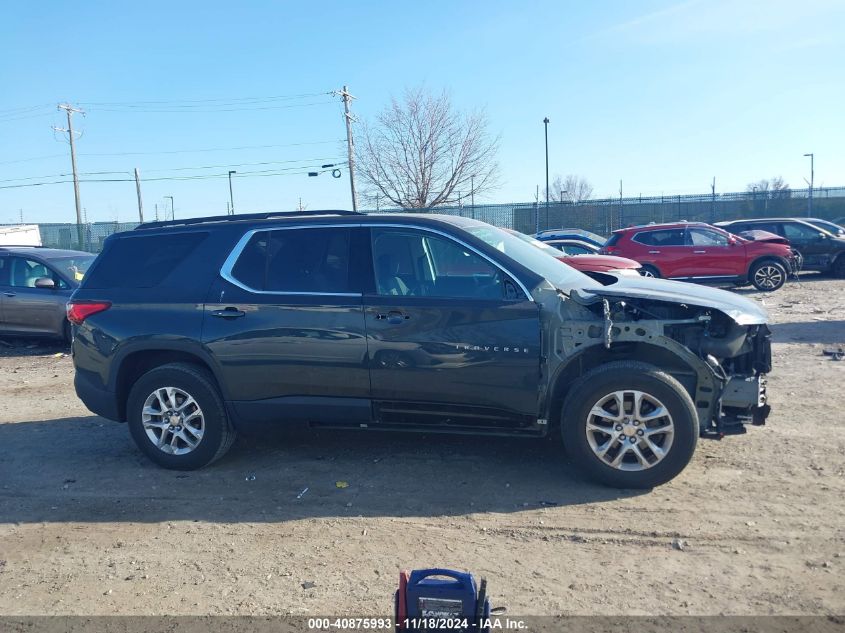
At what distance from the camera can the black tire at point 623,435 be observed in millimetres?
4879

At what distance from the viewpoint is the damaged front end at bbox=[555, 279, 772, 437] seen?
5.03 metres

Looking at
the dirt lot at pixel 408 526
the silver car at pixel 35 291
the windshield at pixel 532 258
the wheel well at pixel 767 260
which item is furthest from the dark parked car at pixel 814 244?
the silver car at pixel 35 291

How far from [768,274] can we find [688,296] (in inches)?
535

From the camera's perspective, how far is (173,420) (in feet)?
18.9

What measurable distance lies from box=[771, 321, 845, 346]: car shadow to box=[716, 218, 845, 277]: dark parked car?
8.90 m

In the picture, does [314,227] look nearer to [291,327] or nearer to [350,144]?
[291,327]

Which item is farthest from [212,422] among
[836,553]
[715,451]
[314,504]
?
[836,553]

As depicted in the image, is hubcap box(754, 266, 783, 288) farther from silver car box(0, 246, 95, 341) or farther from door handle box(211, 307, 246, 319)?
door handle box(211, 307, 246, 319)

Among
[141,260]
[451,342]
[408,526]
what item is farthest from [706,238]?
[408,526]

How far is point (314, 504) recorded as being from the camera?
5.05 meters

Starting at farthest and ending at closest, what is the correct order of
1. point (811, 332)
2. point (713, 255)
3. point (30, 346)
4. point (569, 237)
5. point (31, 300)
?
point (569, 237), point (713, 255), point (30, 346), point (31, 300), point (811, 332)

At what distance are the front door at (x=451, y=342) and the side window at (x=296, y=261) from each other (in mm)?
293

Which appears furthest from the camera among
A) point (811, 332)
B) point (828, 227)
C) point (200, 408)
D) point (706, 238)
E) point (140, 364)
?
point (828, 227)

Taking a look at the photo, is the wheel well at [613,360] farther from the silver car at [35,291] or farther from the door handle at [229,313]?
the silver car at [35,291]
